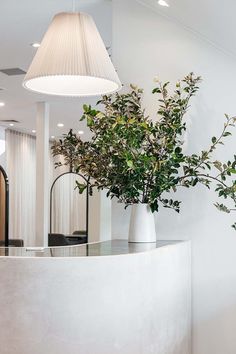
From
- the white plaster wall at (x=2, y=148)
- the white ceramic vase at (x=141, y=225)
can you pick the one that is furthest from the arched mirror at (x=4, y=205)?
the white ceramic vase at (x=141, y=225)

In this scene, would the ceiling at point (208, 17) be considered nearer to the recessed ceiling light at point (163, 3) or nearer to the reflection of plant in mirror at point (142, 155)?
the recessed ceiling light at point (163, 3)

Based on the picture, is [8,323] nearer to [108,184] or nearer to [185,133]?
[108,184]

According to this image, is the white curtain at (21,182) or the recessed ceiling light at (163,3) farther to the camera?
the white curtain at (21,182)

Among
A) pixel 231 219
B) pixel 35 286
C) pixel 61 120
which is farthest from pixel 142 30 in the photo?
pixel 61 120

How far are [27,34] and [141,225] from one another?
2.57 metres

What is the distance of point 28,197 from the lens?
11.1 metres

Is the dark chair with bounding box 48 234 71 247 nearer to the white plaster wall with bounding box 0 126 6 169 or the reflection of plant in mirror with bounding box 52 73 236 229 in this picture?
the white plaster wall with bounding box 0 126 6 169

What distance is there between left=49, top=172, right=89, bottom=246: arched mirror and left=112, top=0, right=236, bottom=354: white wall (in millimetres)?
7059

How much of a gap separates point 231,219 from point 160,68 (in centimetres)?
121

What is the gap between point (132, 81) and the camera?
12.4ft

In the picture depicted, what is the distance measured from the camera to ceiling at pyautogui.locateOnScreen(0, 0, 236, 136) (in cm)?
307

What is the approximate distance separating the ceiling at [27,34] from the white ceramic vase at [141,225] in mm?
1795

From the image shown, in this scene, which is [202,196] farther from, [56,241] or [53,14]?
[56,241]

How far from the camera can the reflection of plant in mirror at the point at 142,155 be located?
3068 mm
